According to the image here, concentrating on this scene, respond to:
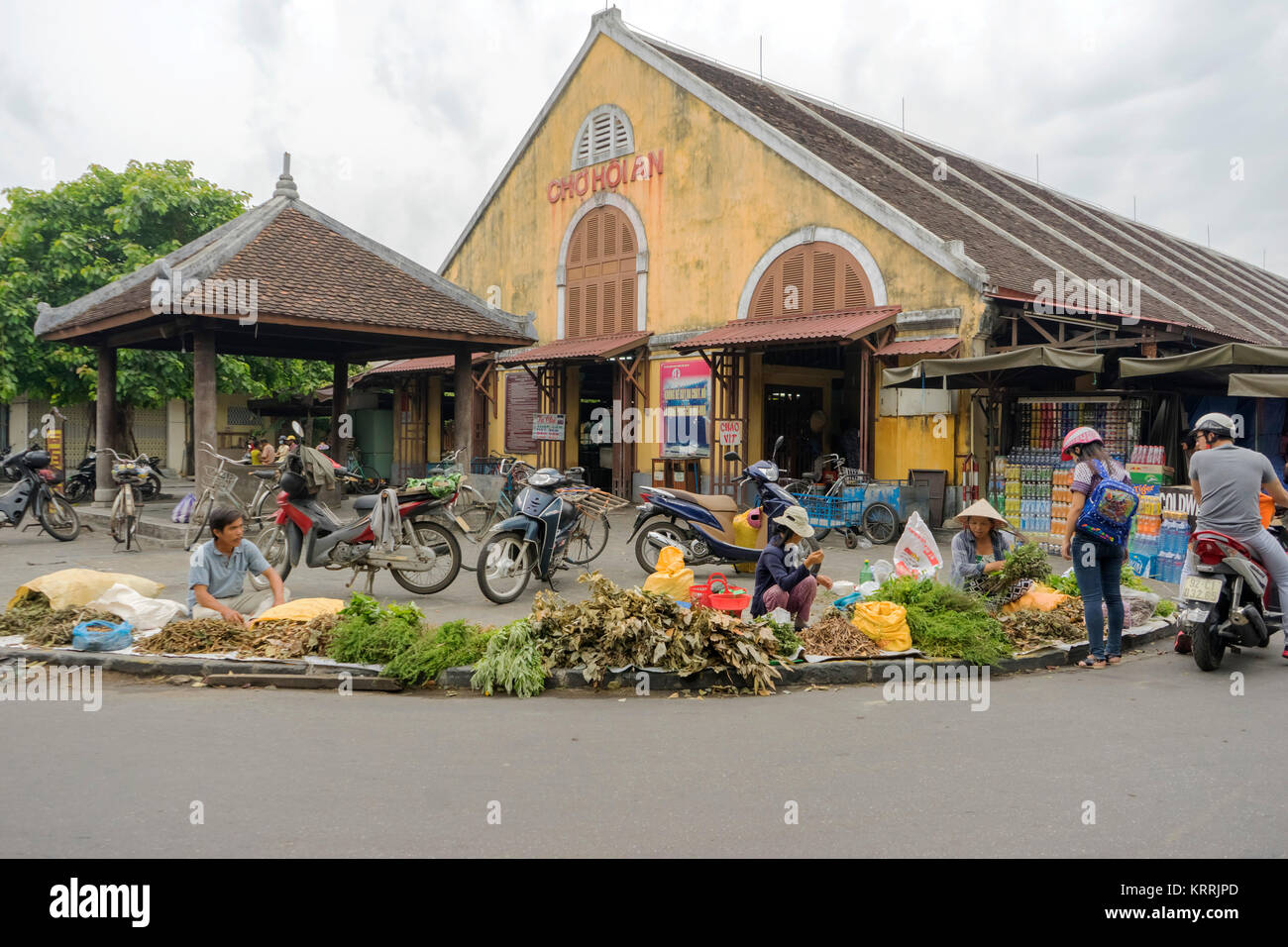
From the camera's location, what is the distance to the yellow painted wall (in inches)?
666

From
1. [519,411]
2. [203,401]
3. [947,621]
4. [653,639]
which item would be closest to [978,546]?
[947,621]

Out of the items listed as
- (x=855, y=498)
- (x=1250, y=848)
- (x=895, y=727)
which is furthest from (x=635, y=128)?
(x=1250, y=848)

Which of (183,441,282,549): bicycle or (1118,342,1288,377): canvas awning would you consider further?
(183,441,282,549): bicycle

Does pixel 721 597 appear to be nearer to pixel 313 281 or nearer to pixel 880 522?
pixel 880 522

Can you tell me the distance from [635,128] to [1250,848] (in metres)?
20.0

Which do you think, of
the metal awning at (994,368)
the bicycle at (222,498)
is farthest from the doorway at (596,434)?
the bicycle at (222,498)

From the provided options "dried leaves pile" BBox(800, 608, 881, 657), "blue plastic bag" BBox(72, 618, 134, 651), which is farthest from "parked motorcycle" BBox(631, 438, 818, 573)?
"blue plastic bag" BBox(72, 618, 134, 651)

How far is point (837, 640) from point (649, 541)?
4552mm

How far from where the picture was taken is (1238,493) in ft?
22.8

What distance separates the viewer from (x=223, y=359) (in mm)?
26922

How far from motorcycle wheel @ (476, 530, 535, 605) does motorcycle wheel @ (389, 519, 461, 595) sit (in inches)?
18.4

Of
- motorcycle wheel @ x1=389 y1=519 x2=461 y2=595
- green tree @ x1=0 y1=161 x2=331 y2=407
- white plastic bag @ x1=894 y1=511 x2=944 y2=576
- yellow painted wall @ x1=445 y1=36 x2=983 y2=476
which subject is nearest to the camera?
white plastic bag @ x1=894 y1=511 x2=944 y2=576

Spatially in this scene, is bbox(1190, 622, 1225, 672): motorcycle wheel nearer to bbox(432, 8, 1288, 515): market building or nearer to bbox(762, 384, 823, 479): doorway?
bbox(432, 8, 1288, 515): market building

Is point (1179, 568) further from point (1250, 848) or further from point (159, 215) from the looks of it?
point (159, 215)
